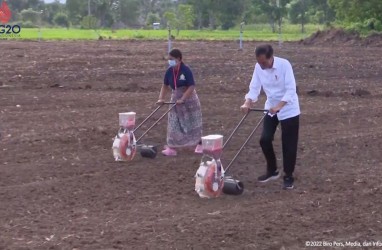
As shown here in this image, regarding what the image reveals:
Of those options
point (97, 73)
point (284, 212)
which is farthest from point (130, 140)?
point (97, 73)

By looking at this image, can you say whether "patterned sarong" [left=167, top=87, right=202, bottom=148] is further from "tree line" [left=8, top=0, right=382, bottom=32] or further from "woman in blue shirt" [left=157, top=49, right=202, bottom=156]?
"tree line" [left=8, top=0, right=382, bottom=32]

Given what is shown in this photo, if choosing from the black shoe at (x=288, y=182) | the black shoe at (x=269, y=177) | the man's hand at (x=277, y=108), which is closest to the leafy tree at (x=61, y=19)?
the black shoe at (x=269, y=177)

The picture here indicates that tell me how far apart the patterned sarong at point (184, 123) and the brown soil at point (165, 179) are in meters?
0.21

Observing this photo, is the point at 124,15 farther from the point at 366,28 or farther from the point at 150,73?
the point at 150,73

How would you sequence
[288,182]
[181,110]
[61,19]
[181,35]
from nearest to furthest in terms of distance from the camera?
[288,182] → [181,110] → [181,35] → [61,19]

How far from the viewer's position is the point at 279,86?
910 cm

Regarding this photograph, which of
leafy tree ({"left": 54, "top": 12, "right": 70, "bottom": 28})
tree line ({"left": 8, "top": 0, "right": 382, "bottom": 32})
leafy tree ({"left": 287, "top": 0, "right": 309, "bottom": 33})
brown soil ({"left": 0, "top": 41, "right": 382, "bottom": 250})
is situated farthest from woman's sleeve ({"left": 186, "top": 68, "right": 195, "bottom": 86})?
leafy tree ({"left": 54, "top": 12, "right": 70, "bottom": 28})

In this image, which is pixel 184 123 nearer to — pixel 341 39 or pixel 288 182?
pixel 288 182

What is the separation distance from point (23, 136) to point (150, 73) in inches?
422

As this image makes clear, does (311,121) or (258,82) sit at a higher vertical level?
(258,82)

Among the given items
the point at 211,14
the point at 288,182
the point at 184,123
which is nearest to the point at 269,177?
the point at 288,182

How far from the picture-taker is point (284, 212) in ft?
27.1

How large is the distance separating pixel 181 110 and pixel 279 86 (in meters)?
2.86

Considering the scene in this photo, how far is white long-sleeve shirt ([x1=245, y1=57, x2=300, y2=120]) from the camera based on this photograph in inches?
353
